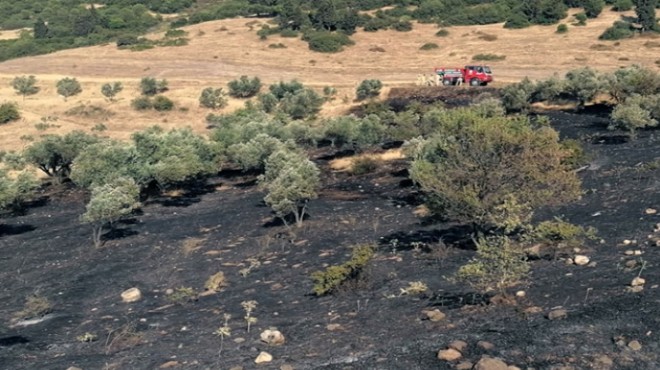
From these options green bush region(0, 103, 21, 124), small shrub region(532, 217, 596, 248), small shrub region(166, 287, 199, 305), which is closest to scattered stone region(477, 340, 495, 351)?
small shrub region(532, 217, 596, 248)

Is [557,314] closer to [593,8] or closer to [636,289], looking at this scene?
[636,289]

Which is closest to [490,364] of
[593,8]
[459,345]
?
[459,345]

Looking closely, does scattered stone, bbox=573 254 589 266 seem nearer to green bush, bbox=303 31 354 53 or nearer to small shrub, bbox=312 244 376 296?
small shrub, bbox=312 244 376 296

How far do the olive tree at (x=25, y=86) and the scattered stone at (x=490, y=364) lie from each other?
68.0m

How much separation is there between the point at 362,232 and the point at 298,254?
3.55 m

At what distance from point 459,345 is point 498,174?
8.47 metres

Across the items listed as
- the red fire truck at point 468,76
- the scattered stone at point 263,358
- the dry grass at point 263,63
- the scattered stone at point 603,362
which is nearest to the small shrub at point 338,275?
the scattered stone at point 263,358

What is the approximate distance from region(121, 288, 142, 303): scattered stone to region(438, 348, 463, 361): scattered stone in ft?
44.0

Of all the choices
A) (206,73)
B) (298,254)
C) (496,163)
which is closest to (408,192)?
(298,254)

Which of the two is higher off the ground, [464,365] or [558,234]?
[558,234]

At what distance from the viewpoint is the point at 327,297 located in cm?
2381

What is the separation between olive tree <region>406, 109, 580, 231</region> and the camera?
24516 mm

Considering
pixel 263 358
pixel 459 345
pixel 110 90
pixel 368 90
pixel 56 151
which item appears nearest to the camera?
pixel 459 345

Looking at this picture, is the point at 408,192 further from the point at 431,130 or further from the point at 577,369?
the point at 577,369
